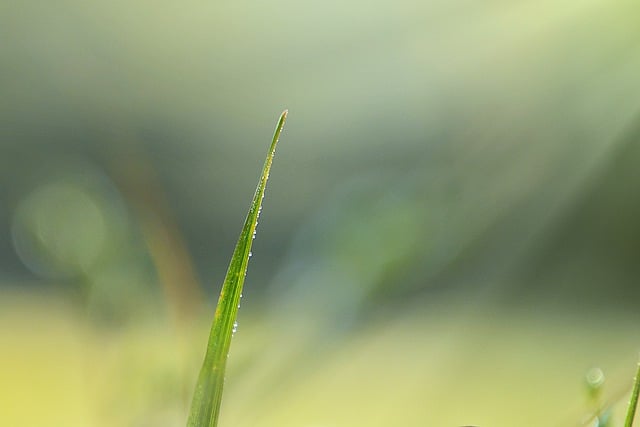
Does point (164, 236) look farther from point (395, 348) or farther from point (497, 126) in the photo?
point (395, 348)

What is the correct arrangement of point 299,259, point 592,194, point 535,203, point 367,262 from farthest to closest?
1. point 592,194
2. point 535,203
3. point 299,259
4. point 367,262

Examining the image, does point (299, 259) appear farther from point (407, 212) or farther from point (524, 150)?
point (524, 150)

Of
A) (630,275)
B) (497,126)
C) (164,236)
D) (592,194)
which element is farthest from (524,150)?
(164,236)

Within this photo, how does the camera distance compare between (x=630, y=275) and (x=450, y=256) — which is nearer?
(x=450, y=256)

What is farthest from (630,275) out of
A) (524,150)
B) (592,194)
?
(524,150)

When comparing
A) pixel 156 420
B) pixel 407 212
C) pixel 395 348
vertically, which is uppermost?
pixel 395 348

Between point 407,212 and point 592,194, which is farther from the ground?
point 592,194

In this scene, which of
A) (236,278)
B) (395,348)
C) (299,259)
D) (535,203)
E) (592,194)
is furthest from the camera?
(592,194)
